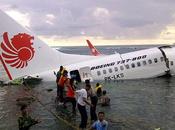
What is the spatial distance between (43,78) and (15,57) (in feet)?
9.94

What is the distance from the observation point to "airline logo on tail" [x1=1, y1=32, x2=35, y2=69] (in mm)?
34469

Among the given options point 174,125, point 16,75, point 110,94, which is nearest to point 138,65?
point 110,94

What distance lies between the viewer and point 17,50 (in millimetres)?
34750

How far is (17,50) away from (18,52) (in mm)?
190

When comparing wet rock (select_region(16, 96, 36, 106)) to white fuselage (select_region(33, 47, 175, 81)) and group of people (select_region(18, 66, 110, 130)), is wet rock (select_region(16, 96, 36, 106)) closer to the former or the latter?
group of people (select_region(18, 66, 110, 130))

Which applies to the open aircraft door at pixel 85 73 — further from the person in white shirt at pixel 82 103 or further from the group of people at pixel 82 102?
the person in white shirt at pixel 82 103

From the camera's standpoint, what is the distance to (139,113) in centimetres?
2466

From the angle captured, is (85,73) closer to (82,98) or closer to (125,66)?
(125,66)

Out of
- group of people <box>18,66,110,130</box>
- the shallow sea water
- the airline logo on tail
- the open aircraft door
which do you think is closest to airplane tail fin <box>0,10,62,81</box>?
the airline logo on tail

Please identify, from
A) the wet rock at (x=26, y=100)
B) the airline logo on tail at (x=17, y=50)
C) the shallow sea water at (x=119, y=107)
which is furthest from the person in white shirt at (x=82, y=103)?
the airline logo on tail at (x=17, y=50)

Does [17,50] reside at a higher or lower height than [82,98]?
higher

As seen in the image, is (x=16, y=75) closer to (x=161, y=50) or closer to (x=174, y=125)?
(x=161, y=50)

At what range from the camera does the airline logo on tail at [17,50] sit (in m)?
34.5

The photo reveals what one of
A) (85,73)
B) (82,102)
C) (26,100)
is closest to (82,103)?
(82,102)
